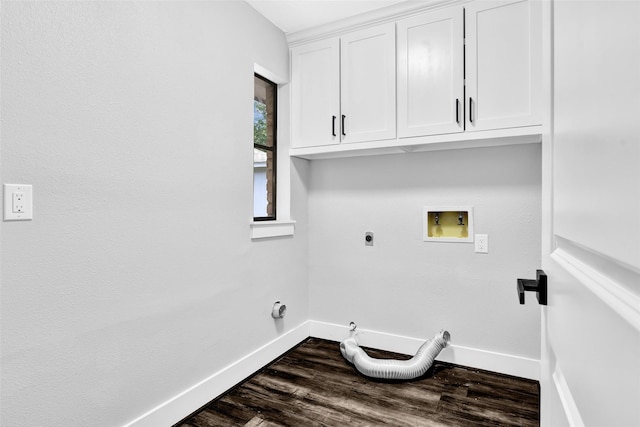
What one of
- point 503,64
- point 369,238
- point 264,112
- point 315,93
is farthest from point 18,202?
point 503,64

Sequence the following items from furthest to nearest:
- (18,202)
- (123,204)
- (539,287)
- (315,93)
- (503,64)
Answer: (315,93)
(503,64)
(123,204)
(18,202)
(539,287)

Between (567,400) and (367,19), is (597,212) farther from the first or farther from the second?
(367,19)

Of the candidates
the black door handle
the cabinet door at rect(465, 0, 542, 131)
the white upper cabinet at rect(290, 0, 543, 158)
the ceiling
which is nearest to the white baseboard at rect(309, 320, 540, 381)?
the white upper cabinet at rect(290, 0, 543, 158)

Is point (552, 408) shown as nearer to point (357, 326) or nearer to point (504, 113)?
point (504, 113)

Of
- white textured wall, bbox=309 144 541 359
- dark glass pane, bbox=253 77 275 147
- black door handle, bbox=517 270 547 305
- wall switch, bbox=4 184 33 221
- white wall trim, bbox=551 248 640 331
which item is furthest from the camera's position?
dark glass pane, bbox=253 77 275 147

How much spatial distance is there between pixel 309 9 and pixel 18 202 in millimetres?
2058

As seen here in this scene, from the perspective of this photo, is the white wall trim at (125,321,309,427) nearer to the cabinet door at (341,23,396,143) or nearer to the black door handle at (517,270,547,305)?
the cabinet door at (341,23,396,143)

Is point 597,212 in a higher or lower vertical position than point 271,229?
higher

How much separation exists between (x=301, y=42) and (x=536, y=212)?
2072 millimetres

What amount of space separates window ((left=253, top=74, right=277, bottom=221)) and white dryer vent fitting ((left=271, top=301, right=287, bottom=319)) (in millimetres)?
647

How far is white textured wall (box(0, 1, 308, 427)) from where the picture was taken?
1293 millimetres

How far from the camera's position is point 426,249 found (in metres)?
2.65

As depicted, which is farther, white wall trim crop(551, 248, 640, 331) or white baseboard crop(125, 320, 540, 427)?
white baseboard crop(125, 320, 540, 427)

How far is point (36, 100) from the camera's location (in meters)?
1.31
